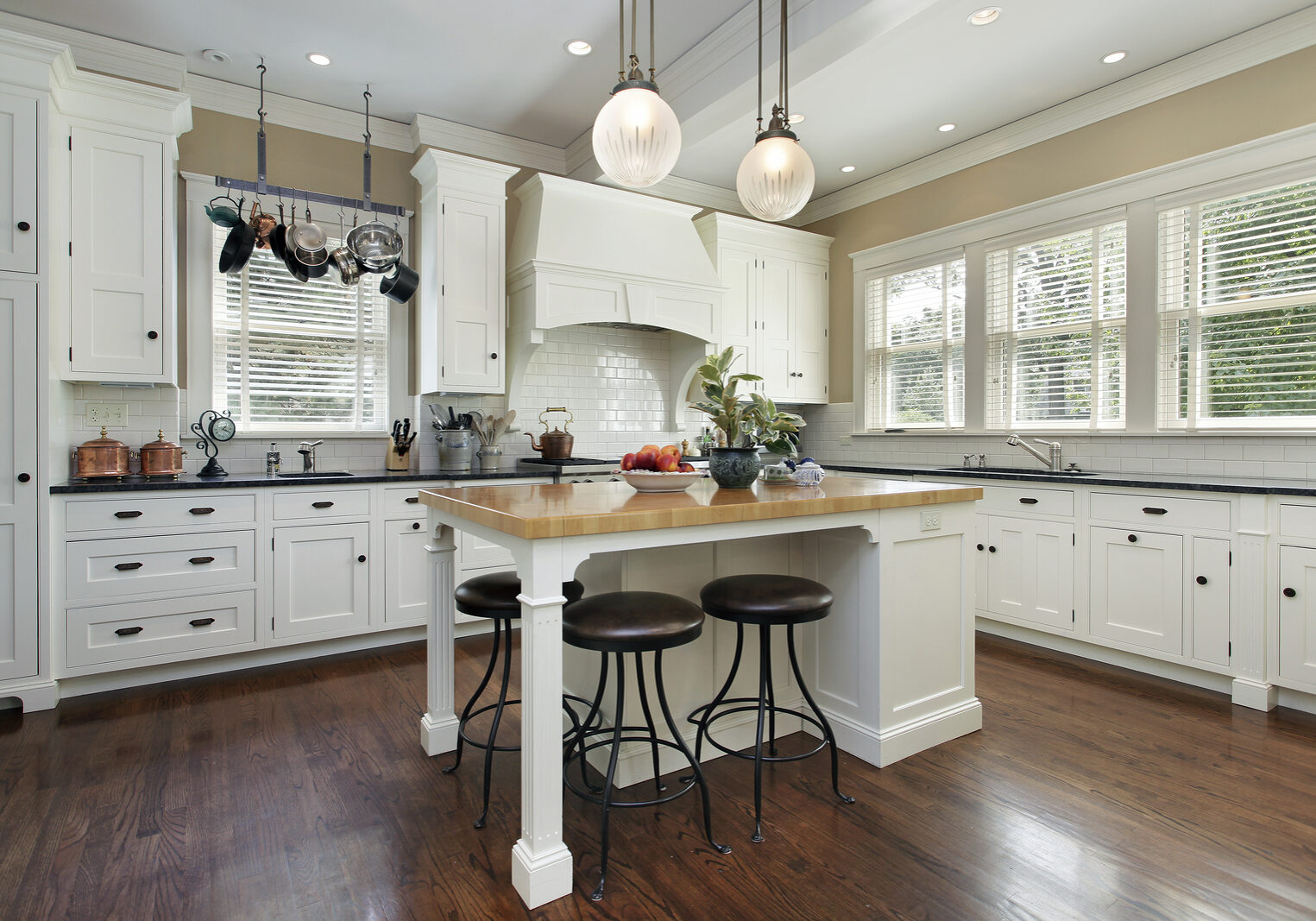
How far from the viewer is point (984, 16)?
10.9 feet

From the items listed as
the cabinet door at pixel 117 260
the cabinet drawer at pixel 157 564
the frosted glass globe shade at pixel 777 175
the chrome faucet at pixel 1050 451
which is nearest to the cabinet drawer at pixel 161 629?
the cabinet drawer at pixel 157 564

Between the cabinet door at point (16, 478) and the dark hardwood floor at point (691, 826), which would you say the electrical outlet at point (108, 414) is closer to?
the cabinet door at point (16, 478)

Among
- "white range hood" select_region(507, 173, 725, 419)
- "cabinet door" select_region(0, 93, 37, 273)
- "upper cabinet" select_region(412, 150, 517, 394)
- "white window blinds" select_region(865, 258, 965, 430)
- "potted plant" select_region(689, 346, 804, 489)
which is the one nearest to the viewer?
"potted plant" select_region(689, 346, 804, 489)

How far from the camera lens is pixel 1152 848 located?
1929 millimetres

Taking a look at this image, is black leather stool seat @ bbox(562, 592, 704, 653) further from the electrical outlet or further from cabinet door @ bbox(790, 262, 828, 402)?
cabinet door @ bbox(790, 262, 828, 402)

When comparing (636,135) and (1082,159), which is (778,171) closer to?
(636,135)

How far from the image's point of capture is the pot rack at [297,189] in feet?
11.4

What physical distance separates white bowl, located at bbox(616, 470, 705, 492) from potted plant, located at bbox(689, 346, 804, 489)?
173mm

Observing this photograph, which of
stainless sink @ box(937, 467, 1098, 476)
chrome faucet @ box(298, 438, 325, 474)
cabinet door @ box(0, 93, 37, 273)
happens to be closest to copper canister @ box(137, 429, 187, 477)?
chrome faucet @ box(298, 438, 325, 474)

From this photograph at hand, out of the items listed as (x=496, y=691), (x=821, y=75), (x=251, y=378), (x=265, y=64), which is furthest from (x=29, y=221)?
(x=821, y=75)

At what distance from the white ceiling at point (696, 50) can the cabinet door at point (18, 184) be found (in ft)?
2.56

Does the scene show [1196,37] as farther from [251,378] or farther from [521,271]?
[251,378]

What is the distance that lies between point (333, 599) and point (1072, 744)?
3442 millimetres

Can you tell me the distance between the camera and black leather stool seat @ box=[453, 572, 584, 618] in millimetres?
2098
